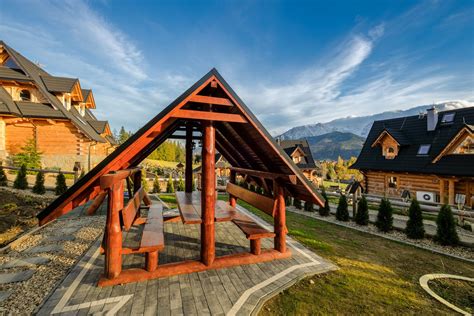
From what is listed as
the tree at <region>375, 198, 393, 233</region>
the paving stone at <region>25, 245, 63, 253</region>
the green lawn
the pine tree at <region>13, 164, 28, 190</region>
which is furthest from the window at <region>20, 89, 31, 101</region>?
the tree at <region>375, 198, 393, 233</region>

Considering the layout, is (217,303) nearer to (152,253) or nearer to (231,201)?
(152,253)

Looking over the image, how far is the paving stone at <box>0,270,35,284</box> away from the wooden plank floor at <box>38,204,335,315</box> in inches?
37.1

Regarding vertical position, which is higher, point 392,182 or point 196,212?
point 196,212

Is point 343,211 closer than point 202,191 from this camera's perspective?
No

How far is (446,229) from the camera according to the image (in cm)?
759

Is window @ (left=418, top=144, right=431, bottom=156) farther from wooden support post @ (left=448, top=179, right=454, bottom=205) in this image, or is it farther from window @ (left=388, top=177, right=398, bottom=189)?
wooden support post @ (left=448, top=179, right=454, bottom=205)

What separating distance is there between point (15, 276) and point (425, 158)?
966 inches

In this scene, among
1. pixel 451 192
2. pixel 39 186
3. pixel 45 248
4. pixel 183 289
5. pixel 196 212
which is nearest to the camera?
pixel 183 289

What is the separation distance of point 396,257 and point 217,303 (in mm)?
5836

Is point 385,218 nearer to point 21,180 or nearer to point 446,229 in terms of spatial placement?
point 446,229

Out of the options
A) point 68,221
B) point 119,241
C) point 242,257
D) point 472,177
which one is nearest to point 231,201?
point 242,257

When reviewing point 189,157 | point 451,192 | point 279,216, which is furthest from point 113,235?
point 451,192

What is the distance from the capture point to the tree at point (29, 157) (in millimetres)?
17562

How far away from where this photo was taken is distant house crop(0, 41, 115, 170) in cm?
1861
